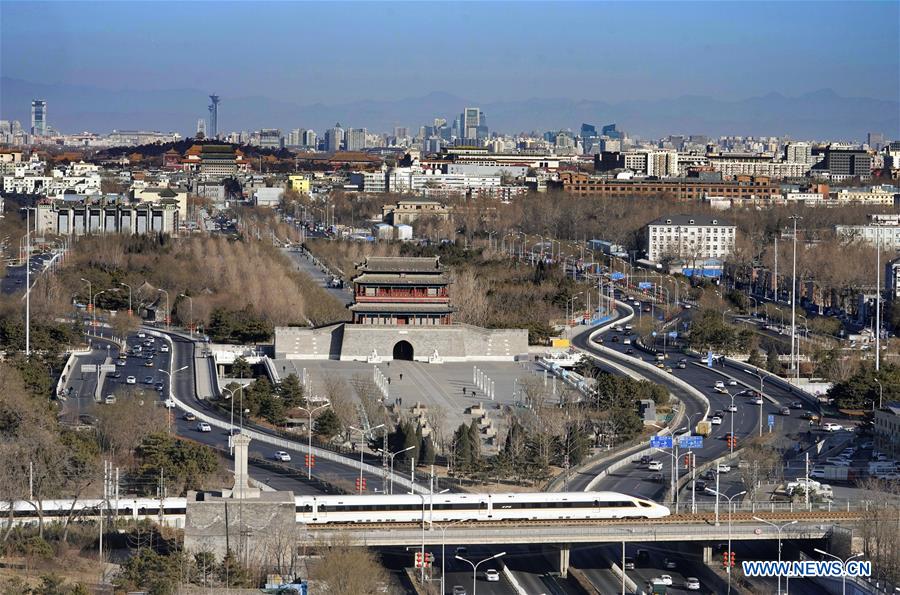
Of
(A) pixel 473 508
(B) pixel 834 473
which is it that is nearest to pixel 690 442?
(B) pixel 834 473

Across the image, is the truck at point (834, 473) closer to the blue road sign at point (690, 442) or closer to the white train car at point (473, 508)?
the blue road sign at point (690, 442)

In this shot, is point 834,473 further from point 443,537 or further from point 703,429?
point 443,537

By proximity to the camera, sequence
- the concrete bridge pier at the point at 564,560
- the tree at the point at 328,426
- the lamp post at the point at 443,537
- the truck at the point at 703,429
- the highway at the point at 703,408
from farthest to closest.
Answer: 1. the truck at the point at 703,429
2. the tree at the point at 328,426
3. the highway at the point at 703,408
4. the concrete bridge pier at the point at 564,560
5. the lamp post at the point at 443,537

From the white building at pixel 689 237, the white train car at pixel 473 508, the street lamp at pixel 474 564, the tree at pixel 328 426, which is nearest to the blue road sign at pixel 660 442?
the tree at pixel 328 426

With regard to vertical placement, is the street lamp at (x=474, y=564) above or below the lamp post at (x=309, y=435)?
below

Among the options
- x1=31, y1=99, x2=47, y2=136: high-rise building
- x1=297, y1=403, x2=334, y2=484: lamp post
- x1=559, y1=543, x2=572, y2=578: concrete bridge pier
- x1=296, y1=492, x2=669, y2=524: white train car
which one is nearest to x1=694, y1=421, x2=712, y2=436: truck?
x1=297, y1=403, x2=334, y2=484: lamp post

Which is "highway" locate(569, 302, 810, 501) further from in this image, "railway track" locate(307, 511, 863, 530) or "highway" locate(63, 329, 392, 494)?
"highway" locate(63, 329, 392, 494)

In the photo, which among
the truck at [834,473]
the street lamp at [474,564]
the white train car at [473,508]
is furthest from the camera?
the truck at [834,473]
